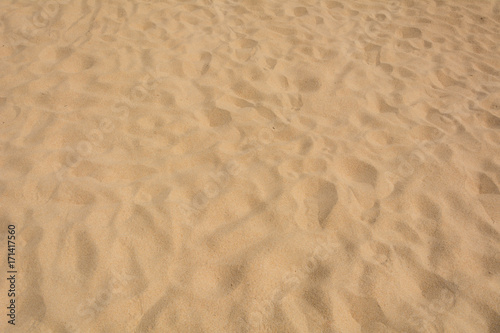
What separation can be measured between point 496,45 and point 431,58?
2.99 feet

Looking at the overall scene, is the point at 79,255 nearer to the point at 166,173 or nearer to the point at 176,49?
the point at 166,173

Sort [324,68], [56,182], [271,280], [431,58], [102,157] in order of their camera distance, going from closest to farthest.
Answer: [271,280], [56,182], [102,157], [324,68], [431,58]

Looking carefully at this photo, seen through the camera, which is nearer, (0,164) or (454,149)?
(0,164)

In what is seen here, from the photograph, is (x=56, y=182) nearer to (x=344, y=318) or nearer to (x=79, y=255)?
(x=79, y=255)

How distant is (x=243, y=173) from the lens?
247 centimetres

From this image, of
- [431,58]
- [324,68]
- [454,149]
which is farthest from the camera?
[431,58]

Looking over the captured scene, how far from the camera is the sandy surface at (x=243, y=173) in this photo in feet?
6.07

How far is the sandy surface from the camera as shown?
1851mm

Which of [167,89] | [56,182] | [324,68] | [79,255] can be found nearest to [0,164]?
[56,182]

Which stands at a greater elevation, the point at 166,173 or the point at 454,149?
the point at 454,149

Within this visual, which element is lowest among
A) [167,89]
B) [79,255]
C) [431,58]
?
[79,255]

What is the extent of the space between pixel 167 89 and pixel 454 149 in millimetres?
2381

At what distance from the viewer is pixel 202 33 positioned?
385 centimetres

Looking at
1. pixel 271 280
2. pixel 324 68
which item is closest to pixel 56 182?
pixel 271 280
